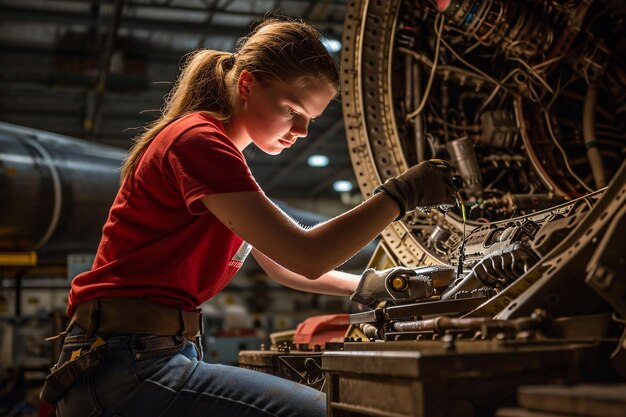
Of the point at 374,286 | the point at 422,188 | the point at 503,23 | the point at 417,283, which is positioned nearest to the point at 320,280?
the point at 374,286

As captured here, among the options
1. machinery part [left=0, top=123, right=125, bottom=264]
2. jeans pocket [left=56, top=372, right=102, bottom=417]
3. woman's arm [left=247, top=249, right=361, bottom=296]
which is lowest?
jeans pocket [left=56, top=372, right=102, bottom=417]

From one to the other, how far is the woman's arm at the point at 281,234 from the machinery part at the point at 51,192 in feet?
11.1

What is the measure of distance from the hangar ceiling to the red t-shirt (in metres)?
5.72

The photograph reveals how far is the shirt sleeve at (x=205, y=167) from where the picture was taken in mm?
1424

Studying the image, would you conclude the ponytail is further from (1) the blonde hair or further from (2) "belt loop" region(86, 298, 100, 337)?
(2) "belt loop" region(86, 298, 100, 337)

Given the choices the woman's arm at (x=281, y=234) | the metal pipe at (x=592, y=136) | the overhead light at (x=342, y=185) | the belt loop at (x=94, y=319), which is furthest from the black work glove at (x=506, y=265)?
the overhead light at (x=342, y=185)

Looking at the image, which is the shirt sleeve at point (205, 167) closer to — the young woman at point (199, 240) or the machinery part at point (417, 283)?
the young woman at point (199, 240)

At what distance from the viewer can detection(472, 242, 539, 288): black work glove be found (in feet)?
5.03

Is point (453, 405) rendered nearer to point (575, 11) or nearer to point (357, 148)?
point (357, 148)

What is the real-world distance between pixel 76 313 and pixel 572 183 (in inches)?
76.9

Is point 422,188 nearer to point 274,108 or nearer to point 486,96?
point 274,108

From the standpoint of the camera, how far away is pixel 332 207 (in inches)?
688


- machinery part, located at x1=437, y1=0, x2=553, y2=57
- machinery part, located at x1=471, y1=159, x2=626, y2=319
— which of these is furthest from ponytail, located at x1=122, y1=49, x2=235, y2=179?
machinery part, located at x1=437, y1=0, x2=553, y2=57

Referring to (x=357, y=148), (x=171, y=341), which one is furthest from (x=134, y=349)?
(x=357, y=148)
